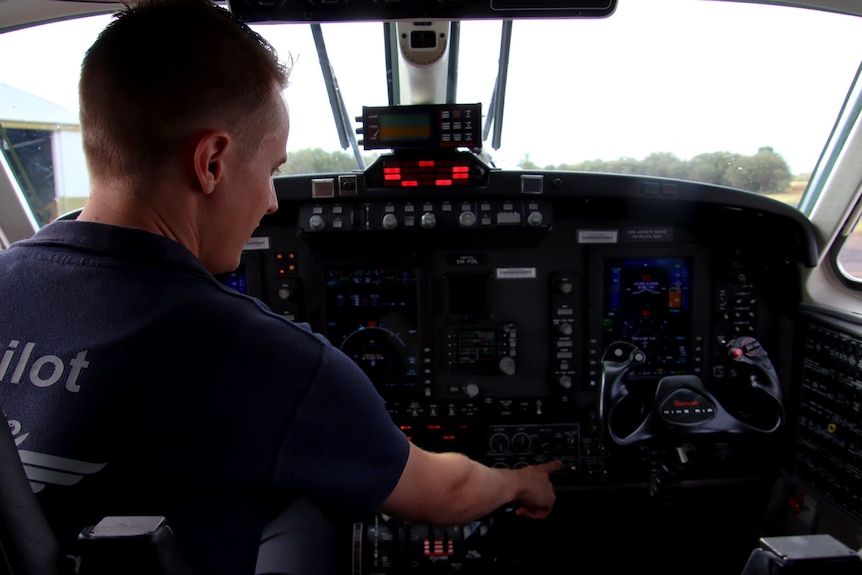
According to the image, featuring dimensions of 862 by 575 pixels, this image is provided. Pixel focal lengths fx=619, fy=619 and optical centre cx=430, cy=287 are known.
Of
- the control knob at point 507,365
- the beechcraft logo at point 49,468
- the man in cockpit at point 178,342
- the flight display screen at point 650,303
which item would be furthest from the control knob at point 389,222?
the beechcraft logo at point 49,468

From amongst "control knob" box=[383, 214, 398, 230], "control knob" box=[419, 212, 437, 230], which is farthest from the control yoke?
"control knob" box=[383, 214, 398, 230]

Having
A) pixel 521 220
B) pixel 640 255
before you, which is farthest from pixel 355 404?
pixel 640 255

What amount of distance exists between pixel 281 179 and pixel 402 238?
20.0 inches

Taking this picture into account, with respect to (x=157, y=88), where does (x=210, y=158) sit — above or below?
below

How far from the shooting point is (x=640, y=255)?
2508 millimetres

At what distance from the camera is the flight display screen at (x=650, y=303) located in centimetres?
251

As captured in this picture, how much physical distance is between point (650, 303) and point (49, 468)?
2.19 m

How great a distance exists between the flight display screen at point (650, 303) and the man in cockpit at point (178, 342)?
5.13ft

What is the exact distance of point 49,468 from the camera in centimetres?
85

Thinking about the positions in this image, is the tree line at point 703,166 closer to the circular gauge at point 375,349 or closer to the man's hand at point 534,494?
the circular gauge at point 375,349

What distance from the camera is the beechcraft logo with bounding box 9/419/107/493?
849mm

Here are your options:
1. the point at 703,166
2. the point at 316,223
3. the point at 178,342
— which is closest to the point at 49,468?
the point at 178,342

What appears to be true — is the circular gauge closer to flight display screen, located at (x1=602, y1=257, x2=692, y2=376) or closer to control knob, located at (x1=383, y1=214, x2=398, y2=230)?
control knob, located at (x1=383, y1=214, x2=398, y2=230)

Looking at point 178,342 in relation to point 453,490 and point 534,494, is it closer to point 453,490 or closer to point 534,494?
point 453,490
